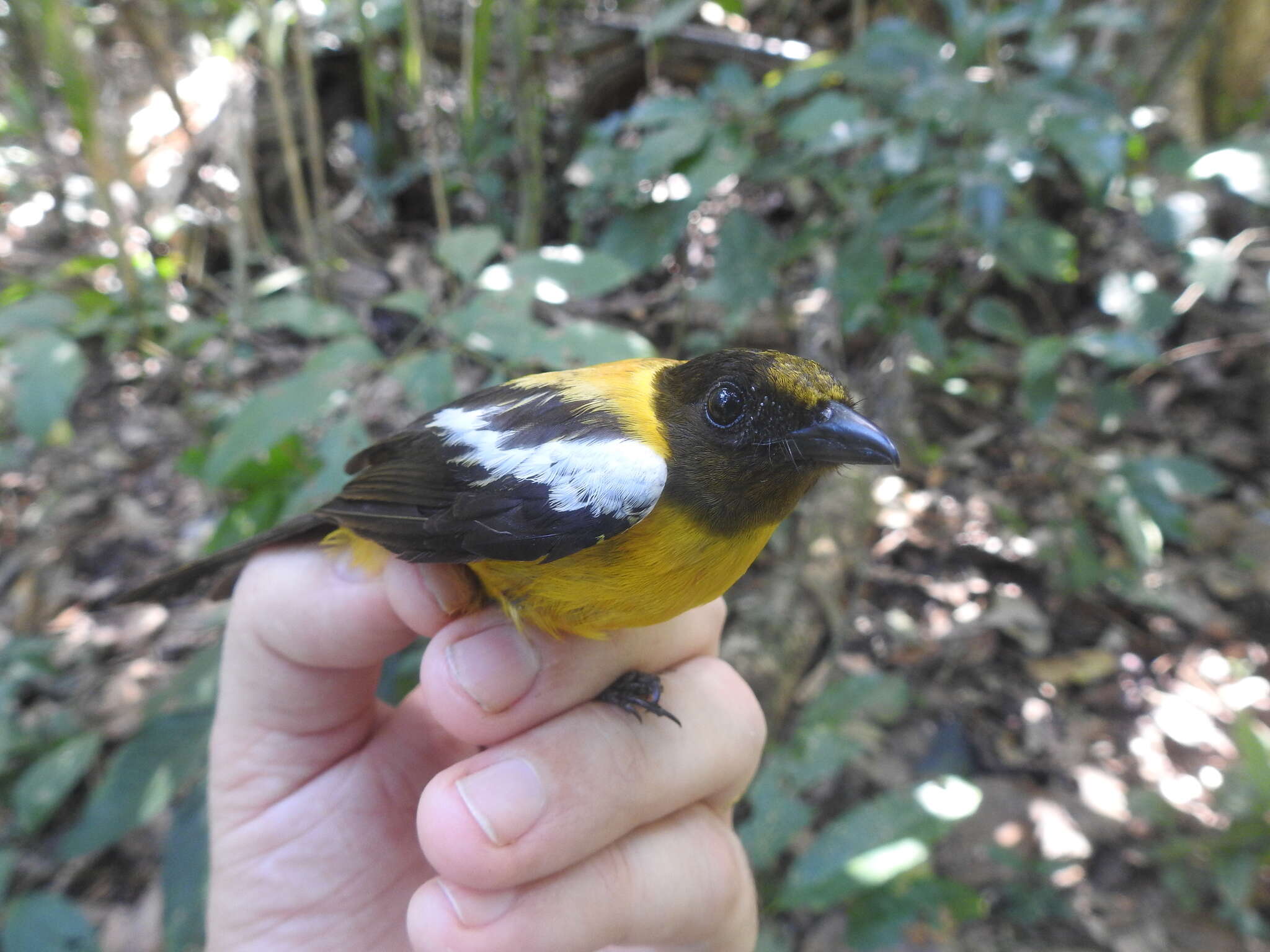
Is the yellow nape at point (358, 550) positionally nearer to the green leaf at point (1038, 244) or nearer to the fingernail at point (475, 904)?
the fingernail at point (475, 904)

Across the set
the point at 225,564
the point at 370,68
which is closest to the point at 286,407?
the point at 225,564

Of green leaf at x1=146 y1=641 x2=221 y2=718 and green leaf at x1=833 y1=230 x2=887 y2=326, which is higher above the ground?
green leaf at x1=833 y1=230 x2=887 y2=326

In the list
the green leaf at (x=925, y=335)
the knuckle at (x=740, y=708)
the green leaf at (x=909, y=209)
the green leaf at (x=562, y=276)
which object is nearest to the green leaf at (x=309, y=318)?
the green leaf at (x=562, y=276)

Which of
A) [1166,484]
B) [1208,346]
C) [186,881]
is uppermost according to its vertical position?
[186,881]

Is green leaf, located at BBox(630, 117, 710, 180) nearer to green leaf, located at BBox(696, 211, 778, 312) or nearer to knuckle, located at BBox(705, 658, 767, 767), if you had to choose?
green leaf, located at BBox(696, 211, 778, 312)

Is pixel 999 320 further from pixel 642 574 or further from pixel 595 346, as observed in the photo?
pixel 642 574

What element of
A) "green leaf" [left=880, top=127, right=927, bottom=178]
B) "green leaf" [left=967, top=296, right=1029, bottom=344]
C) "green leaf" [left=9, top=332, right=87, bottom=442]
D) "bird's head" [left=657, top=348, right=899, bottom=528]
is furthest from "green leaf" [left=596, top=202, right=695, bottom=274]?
"green leaf" [left=9, top=332, right=87, bottom=442]
